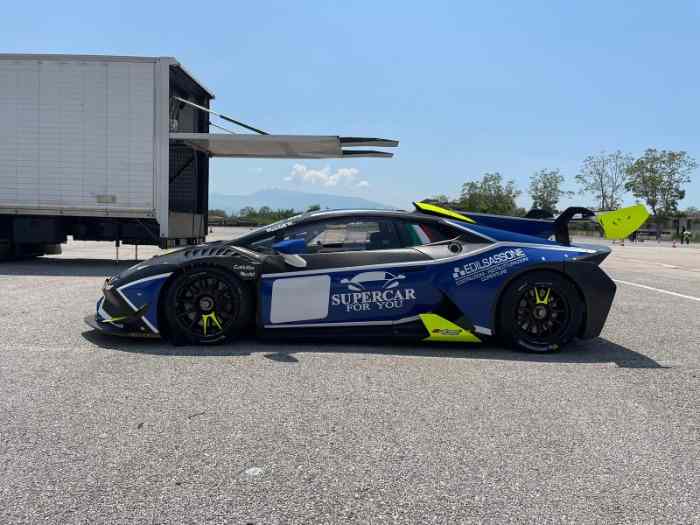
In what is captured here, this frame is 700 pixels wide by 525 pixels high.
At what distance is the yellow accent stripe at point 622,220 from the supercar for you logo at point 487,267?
1.20 m

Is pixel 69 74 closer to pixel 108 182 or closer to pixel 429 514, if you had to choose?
pixel 108 182

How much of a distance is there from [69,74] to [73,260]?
4525 millimetres

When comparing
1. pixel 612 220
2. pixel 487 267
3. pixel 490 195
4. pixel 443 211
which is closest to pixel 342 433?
pixel 487 267

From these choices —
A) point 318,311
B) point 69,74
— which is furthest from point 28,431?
point 69,74

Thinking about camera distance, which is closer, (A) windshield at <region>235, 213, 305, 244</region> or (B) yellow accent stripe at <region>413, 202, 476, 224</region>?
(A) windshield at <region>235, 213, 305, 244</region>

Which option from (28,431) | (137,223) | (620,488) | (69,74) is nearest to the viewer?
(620,488)

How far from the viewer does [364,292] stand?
15.2 feet

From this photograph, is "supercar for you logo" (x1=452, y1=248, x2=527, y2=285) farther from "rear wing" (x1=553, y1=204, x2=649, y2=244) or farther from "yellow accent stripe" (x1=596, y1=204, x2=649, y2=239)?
"yellow accent stripe" (x1=596, y1=204, x2=649, y2=239)

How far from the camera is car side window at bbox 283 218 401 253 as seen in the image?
4793mm

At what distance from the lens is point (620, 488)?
2293 mm

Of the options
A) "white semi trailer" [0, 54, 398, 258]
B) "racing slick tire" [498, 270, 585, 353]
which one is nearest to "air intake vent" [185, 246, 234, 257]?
"racing slick tire" [498, 270, 585, 353]

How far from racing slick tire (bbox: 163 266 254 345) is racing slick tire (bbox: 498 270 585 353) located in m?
2.22

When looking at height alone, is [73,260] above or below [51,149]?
below

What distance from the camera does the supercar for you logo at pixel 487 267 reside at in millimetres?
4684
